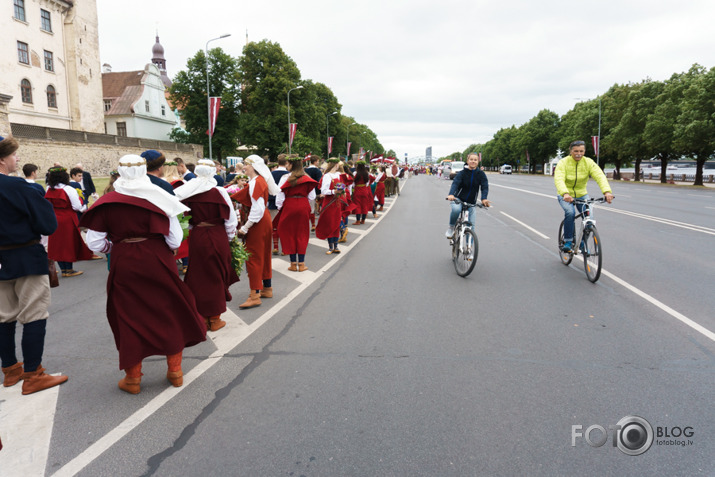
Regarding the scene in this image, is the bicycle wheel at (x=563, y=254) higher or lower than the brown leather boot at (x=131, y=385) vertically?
higher

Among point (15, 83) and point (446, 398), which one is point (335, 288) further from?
point (15, 83)

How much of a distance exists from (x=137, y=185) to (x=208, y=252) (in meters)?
1.40

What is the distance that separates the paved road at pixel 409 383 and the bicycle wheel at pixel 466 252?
24cm

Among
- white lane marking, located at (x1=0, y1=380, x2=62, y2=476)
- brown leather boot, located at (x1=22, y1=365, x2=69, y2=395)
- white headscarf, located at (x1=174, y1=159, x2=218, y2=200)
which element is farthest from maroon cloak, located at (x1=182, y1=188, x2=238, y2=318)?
white lane marking, located at (x1=0, y1=380, x2=62, y2=476)

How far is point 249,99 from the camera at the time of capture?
5484 centimetres

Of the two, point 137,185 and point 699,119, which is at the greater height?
point 699,119

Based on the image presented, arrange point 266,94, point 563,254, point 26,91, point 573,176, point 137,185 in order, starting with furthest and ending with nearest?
point 266,94 < point 26,91 < point 563,254 < point 573,176 < point 137,185

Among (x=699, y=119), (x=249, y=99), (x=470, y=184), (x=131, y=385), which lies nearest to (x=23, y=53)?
(x=249, y=99)

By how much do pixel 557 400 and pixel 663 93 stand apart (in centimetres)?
5501

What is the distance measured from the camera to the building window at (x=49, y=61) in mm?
40656

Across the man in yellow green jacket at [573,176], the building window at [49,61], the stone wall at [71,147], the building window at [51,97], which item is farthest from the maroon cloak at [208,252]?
the building window at [49,61]

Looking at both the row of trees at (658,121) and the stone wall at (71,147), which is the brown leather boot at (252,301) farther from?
the row of trees at (658,121)

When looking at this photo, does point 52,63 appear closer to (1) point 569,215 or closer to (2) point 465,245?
(2) point 465,245

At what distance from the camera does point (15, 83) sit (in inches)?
1469
